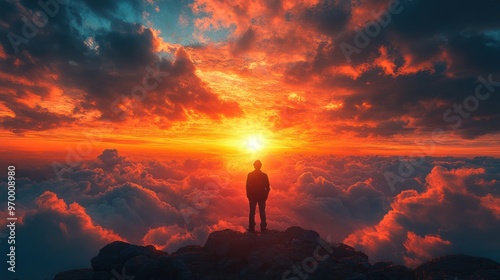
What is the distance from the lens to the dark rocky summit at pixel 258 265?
11.2 metres

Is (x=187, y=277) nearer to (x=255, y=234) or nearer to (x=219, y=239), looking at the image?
(x=219, y=239)

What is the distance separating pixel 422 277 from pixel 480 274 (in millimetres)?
2211

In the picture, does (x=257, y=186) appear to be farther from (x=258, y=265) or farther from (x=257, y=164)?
(x=258, y=265)

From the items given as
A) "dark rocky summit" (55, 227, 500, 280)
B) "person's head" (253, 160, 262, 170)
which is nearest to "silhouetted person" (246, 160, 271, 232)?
"person's head" (253, 160, 262, 170)

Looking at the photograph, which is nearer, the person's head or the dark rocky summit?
the dark rocky summit

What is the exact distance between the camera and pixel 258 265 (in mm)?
12945

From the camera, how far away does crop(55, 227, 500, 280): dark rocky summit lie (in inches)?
441

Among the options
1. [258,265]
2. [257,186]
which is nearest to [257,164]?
[257,186]

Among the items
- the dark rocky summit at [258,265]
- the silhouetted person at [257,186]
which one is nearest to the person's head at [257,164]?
the silhouetted person at [257,186]

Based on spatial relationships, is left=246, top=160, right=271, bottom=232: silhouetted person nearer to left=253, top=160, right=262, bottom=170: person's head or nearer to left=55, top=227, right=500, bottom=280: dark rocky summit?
left=253, top=160, right=262, bottom=170: person's head

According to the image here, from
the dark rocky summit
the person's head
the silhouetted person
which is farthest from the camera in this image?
the silhouetted person

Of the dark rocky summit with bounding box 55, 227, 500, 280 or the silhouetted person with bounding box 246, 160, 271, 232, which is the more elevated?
the silhouetted person with bounding box 246, 160, 271, 232

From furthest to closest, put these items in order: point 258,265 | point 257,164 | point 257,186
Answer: point 257,186
point 257,164
point 258,265

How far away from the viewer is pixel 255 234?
15.6 metres
